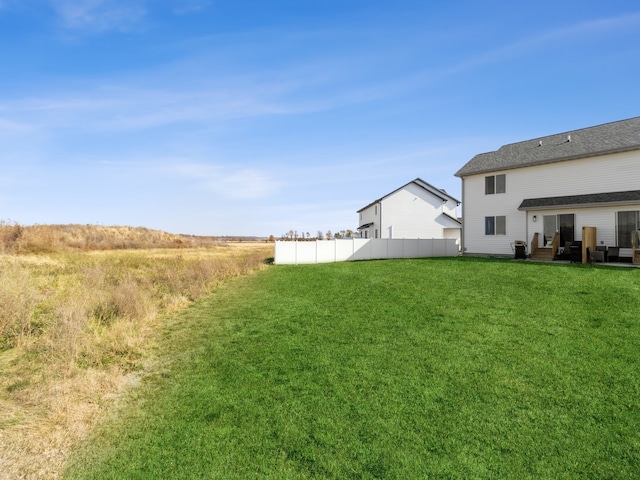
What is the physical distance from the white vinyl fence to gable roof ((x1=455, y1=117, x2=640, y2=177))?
5831mm

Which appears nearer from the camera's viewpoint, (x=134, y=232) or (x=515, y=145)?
(x=515, y=145)

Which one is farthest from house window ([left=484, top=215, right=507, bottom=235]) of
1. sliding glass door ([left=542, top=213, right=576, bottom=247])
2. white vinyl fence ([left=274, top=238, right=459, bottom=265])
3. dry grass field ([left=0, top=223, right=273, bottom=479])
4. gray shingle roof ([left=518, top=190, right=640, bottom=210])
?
dry grass field ([left=0, top=223, right=273, bottom=479])

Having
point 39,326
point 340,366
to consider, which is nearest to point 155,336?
point 39,326

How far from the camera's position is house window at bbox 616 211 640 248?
16312 millimetres

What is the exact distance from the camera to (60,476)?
4.01m

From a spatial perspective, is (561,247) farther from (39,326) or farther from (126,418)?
(39,326)

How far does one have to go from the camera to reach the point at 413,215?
34406mm

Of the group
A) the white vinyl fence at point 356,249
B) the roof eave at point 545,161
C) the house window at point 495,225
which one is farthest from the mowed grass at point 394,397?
the white vinyl fence at point 356,249

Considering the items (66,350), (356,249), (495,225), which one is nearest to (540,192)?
(495,225)

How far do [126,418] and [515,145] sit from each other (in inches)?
1003

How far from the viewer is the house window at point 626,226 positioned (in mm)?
16312

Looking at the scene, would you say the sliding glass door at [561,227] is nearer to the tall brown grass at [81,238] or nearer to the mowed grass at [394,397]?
the mowed grass at [394,397]

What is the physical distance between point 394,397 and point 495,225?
19.3 meters

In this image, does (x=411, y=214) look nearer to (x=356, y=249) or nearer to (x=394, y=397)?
(x=356, y=249)
